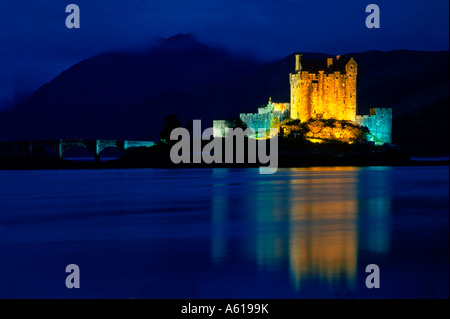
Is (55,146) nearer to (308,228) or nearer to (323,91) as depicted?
(323,91)

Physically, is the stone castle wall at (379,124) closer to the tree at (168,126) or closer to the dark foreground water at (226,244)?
the tree at (168,126)

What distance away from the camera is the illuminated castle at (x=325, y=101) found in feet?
231

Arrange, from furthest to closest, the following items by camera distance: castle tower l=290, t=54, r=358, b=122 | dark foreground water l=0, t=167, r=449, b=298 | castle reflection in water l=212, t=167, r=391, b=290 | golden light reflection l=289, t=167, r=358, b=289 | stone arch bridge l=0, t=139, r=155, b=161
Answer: stone arch bridge l=0, t=139, r=155, b=161
castle tower l=290, t=54, r=358, b=122
castle reflection in water l=212, t=167, r=391, b=290
golden light reflection l=289, t=167, r=358, b=289
dark foreground water l=0, t=167, r=449, b=298

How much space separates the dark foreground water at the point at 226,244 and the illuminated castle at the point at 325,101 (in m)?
31.9

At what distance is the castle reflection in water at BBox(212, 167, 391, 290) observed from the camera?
56.0 ft

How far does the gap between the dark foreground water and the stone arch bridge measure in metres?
46.1

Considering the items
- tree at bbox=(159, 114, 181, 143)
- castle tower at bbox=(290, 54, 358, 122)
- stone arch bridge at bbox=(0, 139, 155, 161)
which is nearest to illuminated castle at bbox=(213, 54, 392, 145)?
castle tower at bbox=(290, 54, 358, 122)

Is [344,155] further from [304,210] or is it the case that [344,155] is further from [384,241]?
[384,241]

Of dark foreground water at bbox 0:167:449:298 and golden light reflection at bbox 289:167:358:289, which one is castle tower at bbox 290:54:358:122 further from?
dark foreground water at bbox 0:167:449:298

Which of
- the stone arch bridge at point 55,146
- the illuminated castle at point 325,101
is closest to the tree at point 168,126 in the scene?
the illuminated castle at point 325,101
